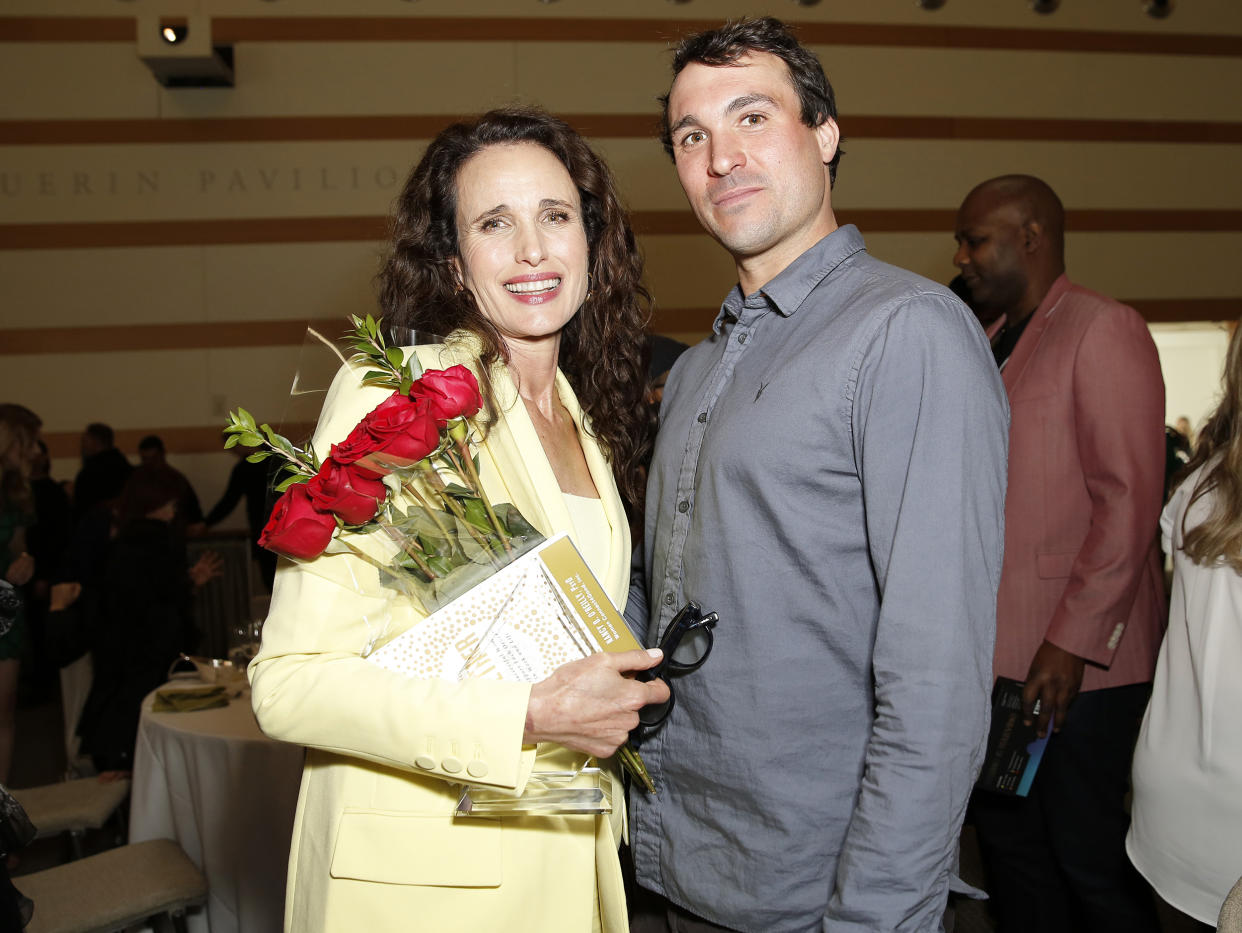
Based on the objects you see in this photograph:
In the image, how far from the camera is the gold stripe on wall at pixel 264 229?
7184mm

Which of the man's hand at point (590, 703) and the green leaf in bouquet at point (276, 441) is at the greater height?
the green leaf in bouquet at point (276, 441)

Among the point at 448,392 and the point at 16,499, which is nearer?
the point at 448,392

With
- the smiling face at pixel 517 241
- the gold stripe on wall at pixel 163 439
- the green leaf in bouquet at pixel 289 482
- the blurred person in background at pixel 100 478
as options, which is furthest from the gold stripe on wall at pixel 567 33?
the green leaf in bouquet at pixel 289 482

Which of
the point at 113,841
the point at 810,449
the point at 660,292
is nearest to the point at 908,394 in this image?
the point at 810,449

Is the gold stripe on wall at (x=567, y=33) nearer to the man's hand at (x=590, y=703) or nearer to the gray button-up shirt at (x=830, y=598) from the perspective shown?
the gray button-up shirt at (x=830, y=598)

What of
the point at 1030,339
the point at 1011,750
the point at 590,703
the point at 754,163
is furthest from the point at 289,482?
the point at 1030,339

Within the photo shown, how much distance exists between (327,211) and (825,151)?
635 cm

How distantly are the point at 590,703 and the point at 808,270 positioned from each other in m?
0.76

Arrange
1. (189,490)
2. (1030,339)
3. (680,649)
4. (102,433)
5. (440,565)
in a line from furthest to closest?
1. (102,433)
2. (189,490)
3. (1030,339)
4. (680,649)
5. (440,565)

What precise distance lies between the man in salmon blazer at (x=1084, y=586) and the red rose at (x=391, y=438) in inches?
73.6

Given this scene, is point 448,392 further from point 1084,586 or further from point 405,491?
point 1084,586

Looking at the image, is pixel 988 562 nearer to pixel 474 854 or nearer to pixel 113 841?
Result: pixel 474 854

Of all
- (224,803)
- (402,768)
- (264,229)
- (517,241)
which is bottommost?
(224,803)

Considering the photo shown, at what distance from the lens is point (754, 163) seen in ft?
5.22
